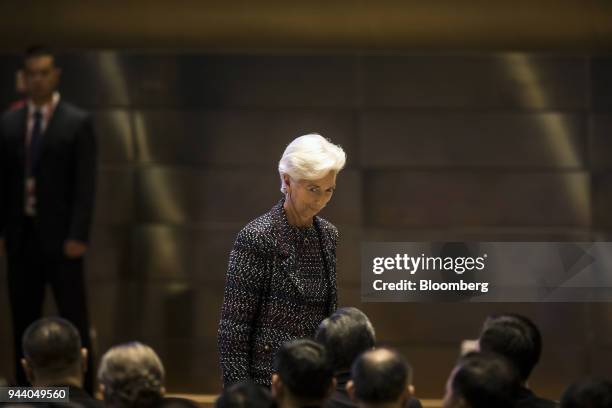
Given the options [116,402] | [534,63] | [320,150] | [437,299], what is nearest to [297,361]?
Answer: [116,402]

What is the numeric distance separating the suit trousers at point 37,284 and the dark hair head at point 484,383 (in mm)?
2531

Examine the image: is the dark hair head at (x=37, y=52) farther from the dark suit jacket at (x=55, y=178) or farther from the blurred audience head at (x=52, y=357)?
the blurred audience head at (x=52, y=357)

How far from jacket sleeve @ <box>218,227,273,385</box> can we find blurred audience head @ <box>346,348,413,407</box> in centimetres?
48

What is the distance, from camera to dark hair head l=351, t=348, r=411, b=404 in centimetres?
275

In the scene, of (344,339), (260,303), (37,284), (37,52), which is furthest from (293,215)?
(37,52)

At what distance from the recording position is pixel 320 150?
3203mm

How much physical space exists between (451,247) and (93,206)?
168 cm

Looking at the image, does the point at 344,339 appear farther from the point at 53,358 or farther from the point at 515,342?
the point at 53,358

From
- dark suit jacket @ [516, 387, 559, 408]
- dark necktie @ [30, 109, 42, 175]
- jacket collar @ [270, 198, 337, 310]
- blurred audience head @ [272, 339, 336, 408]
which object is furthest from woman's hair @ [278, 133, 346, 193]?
dark necktie @ [30, 109, 42, 175]

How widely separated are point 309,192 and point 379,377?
66 cm

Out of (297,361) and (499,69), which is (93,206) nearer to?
(499,69)

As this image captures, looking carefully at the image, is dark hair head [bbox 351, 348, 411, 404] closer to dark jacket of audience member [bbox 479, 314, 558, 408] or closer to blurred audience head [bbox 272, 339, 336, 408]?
blurred audience head [bbox 272, 339, 336, 408]

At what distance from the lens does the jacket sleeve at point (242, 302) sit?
3.17 metres

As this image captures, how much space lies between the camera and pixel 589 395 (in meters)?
2.69
